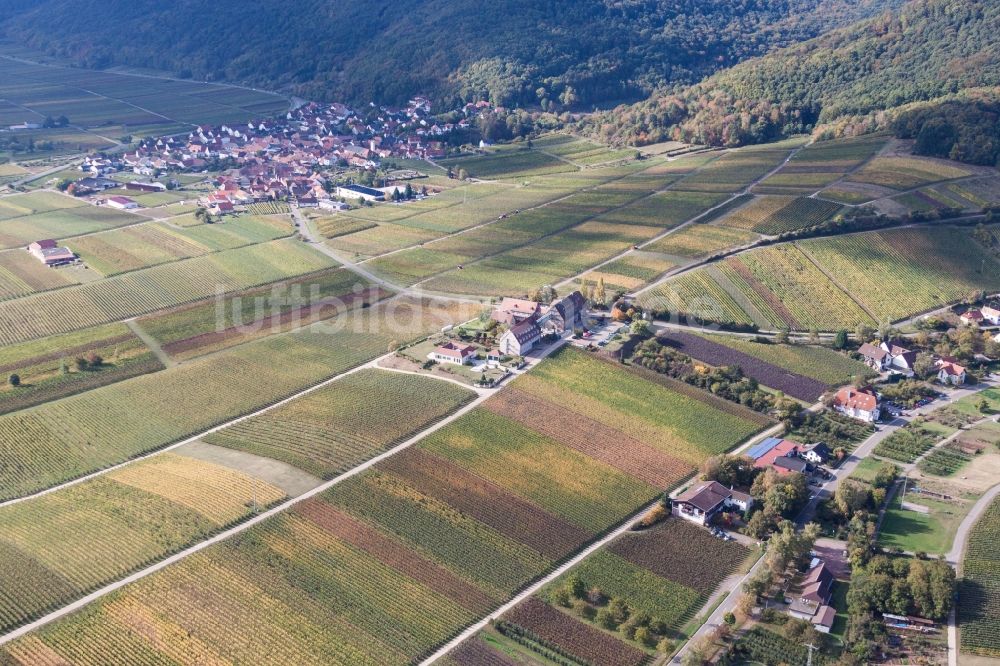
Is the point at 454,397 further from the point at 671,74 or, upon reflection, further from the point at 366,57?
the point at 366,57

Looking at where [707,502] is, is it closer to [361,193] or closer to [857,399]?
[857,399]

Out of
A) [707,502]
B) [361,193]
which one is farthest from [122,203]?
[707,502]

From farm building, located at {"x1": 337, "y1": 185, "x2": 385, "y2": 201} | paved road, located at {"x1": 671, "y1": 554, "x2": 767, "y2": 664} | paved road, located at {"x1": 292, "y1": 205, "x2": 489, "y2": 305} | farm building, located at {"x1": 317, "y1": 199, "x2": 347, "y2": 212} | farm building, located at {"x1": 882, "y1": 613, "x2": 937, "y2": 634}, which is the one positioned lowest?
paved road, located at {"x1": 671, "y1": 554, "x2": 767, "y2": 664}

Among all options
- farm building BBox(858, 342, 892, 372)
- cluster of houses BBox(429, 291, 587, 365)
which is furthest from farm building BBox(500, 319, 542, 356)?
farm building BBox(858, 342, 892, 372)

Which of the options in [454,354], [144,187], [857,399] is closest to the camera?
[857,399]

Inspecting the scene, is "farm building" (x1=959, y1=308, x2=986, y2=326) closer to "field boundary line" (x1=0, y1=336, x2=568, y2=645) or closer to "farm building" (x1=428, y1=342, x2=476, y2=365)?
"field boundary line" (x1=0, y1=336, x2=568, y2=645)

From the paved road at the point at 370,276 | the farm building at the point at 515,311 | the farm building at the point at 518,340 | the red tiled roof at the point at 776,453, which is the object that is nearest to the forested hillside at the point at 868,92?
the paved road at the point at 370,276

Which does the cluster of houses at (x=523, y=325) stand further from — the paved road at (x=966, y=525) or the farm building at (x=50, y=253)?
the farm building at (x=50, y=253)
